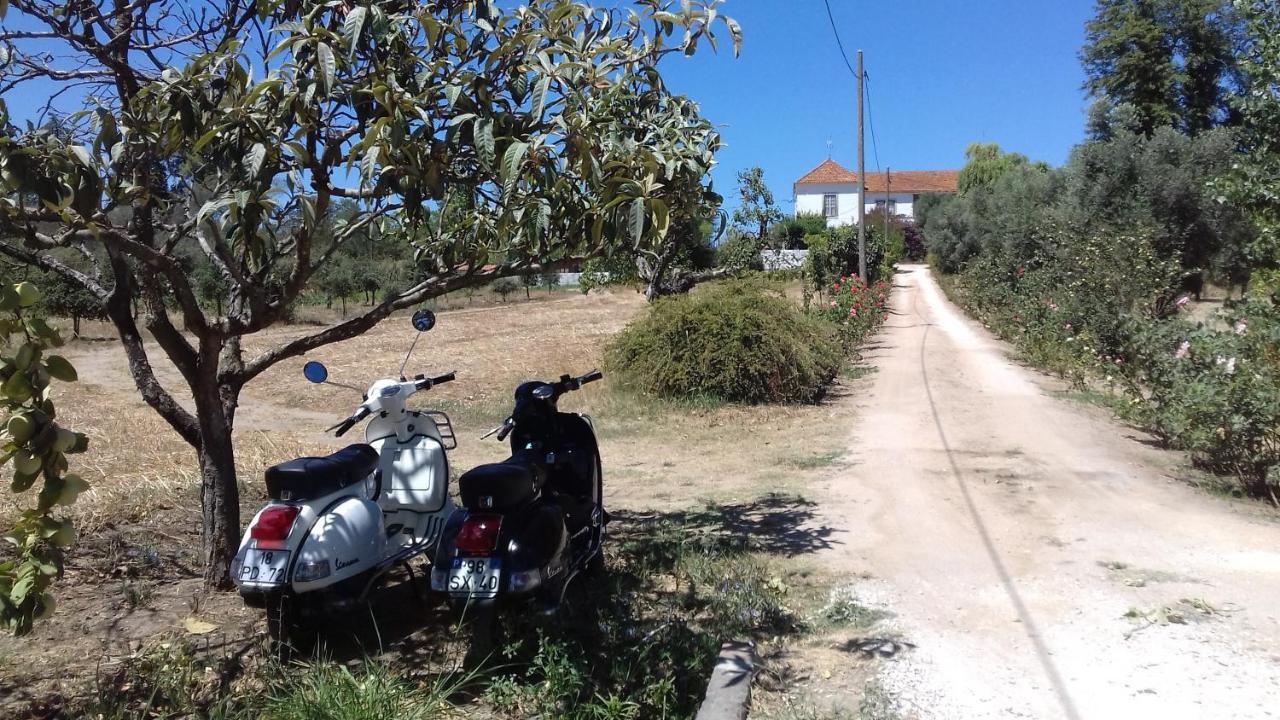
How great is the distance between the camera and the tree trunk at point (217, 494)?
4746 mm

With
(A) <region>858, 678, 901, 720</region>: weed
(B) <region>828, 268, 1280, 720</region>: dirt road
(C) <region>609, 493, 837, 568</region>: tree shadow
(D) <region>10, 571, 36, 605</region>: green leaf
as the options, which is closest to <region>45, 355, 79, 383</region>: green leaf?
(D) <region>10, 571, 36, 605</region>: green leaf

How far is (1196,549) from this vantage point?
589 cm

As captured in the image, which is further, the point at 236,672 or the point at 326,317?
the point at 326,317

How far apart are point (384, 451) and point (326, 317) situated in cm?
3402

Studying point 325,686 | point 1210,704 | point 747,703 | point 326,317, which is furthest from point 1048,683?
point 326,317

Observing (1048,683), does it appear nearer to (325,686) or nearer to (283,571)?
(325,686)

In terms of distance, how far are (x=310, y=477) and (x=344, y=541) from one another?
0.32 meters

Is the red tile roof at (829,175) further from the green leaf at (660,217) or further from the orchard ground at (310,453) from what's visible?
the green leaf at (660,217)

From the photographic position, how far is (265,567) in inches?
150

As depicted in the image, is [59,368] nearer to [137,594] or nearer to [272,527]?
[272,527]

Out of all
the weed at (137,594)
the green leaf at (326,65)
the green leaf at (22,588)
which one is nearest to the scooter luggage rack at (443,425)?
the weed at (137,594)

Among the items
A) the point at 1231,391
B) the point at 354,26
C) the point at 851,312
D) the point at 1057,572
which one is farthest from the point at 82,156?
the point at 851,312

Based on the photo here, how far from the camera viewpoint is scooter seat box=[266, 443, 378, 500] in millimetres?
3986

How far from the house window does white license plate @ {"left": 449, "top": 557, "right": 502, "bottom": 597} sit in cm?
7741
